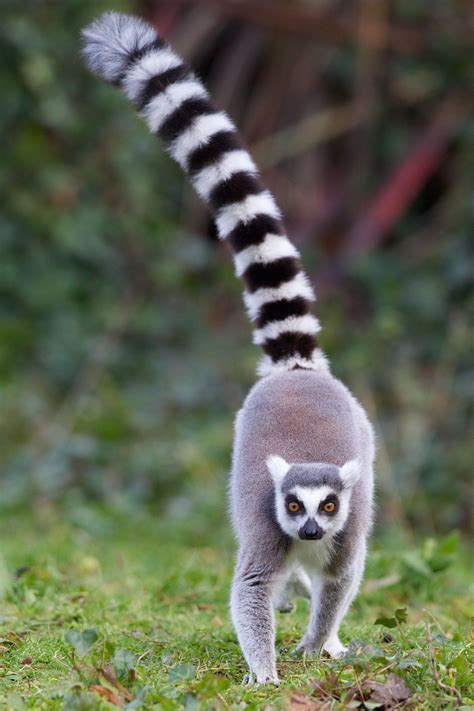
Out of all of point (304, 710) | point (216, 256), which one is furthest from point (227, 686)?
point (216, 256)

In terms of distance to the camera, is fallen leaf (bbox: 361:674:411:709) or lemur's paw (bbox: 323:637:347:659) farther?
lemur's paw (bbox: 323:637:347:659)

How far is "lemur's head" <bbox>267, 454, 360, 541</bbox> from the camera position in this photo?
169 inches

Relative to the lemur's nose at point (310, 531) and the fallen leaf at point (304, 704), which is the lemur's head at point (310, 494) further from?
the fallen leaf at point (304, 704)

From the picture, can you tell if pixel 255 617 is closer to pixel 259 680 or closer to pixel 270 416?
pixel 259 680

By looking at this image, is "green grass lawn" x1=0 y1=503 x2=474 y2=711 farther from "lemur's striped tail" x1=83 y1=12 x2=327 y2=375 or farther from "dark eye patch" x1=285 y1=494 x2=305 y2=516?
"lemur's striped tail" x1=83 y1=12 x2=327 y2=375

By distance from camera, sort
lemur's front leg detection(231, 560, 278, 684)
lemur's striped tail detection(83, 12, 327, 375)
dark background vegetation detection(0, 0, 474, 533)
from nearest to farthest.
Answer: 1. lemur's front leg detection(231, 560, 278, 684)
2. lemur's striped tail detection(83, 12, 327, 375)
3. dark background vegetation detection(0, 0, 474, 533)

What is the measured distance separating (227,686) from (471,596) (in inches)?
101

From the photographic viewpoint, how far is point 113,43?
5.09 metres

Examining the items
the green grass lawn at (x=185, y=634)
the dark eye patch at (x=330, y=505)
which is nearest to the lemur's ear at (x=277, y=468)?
the dark eye patch at (x=330, y=505)

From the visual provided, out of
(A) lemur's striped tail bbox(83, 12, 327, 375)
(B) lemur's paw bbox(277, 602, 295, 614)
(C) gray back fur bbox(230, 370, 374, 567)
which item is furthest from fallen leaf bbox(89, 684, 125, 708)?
(A) lemur's striped tail bbox(83, 12, 327, 375)

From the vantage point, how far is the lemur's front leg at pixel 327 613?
4.58 m

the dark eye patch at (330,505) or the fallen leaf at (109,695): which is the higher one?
the dark eye patch at (330,505)

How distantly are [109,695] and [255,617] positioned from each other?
32.4 inches

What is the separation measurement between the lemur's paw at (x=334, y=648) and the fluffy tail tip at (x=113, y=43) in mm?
2638
